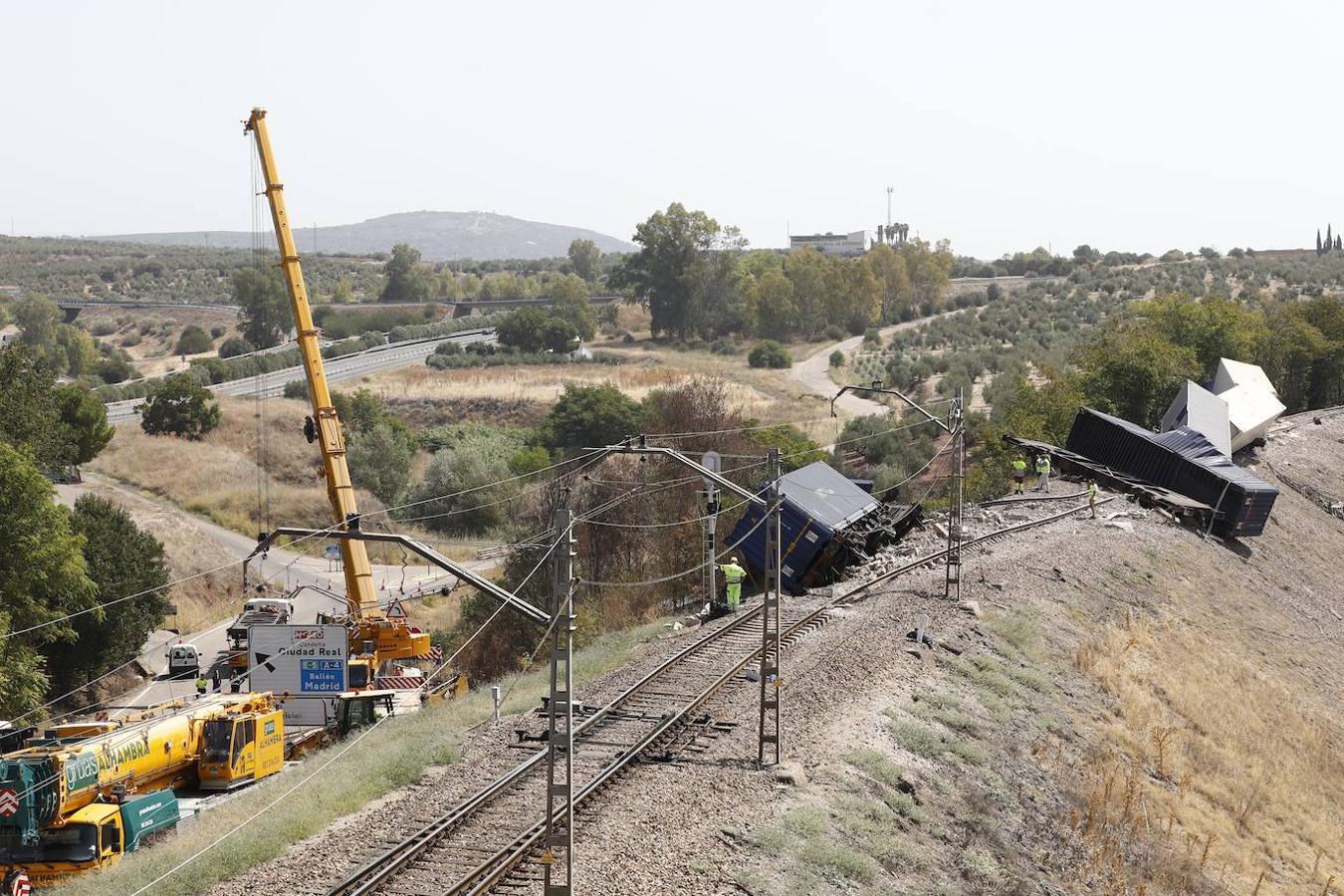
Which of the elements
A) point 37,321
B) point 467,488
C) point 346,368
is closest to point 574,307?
point 346,368

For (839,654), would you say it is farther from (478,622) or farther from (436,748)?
(478,622)

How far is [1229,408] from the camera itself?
64.1 m

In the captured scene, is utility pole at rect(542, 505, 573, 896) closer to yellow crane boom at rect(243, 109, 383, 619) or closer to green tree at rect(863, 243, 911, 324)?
yellow crane boom at rect(243, 109, 383, 619)

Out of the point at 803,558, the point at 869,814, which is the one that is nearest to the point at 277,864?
the point at 869,814

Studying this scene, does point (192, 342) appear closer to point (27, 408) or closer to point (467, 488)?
point (467, 488)

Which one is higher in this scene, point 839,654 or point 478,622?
point 839,654

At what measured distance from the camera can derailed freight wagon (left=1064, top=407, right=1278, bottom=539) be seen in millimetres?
49562

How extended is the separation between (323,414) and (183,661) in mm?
12235

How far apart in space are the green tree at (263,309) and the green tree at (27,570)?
101784 millimetres

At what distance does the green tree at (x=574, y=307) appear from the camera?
14038 centimetres

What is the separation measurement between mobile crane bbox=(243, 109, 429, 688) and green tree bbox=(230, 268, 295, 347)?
9886 centimetres

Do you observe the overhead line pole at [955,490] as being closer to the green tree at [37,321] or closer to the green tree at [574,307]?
the green tree at [574,307]

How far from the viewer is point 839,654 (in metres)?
29.2

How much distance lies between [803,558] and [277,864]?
21.6 meters
